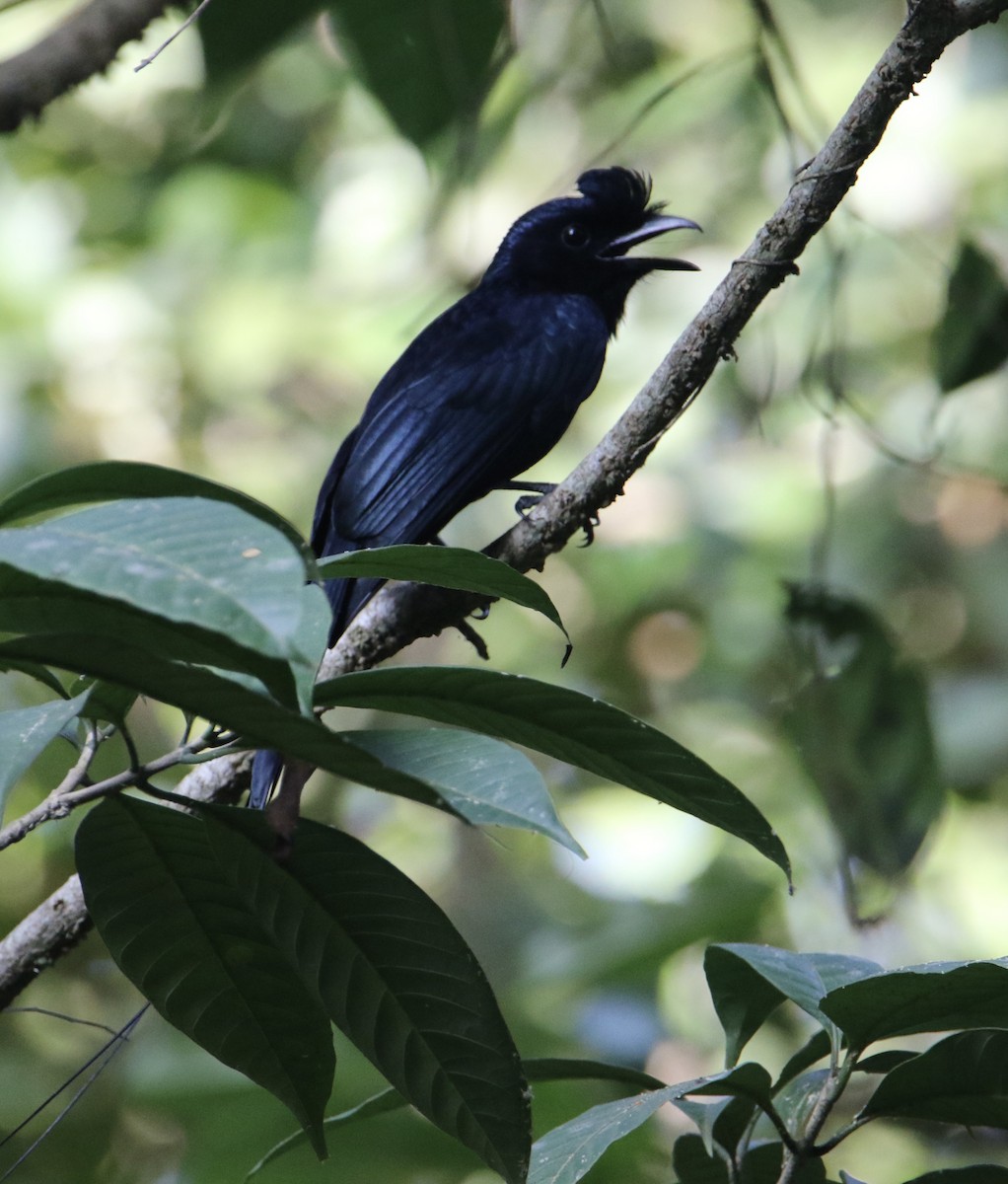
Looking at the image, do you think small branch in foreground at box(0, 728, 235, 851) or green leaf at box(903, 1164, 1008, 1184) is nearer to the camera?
small branch in foreground at box(0, 728, 235, 851)

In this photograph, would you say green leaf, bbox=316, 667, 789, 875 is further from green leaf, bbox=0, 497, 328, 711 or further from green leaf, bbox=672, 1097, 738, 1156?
green leaf, bbox=672, 1097, 738, 1156

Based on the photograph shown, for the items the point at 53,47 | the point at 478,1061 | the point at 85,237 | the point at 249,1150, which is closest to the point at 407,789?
the point at 478,1061

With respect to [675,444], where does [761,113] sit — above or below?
above

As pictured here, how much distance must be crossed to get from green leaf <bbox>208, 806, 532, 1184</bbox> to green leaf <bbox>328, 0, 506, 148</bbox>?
1886 millimetres

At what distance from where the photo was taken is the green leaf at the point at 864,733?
109 inches

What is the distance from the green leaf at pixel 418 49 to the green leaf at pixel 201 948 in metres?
1.87

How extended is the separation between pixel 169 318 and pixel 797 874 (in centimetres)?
290

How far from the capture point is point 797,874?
4.16 metres

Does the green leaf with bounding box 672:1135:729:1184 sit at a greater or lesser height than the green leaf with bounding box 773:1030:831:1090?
lesser

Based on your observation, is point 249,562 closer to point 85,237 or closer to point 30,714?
point 30,714

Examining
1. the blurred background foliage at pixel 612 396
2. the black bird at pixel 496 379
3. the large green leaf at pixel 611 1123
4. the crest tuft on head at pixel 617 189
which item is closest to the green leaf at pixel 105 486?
the large green leaf at pixel 611 1123

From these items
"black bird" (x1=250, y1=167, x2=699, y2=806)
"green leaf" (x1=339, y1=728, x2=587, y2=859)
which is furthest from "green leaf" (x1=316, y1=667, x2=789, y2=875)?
"black bird" (x1=250, y1=167, x2=699, y2=806)

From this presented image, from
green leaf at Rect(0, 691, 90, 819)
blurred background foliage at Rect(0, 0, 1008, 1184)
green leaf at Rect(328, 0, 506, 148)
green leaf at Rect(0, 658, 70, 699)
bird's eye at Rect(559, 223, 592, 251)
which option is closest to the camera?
green leaf at Rect(0, 691, 90, 819)

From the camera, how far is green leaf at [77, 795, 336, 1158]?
1202 millimetres
